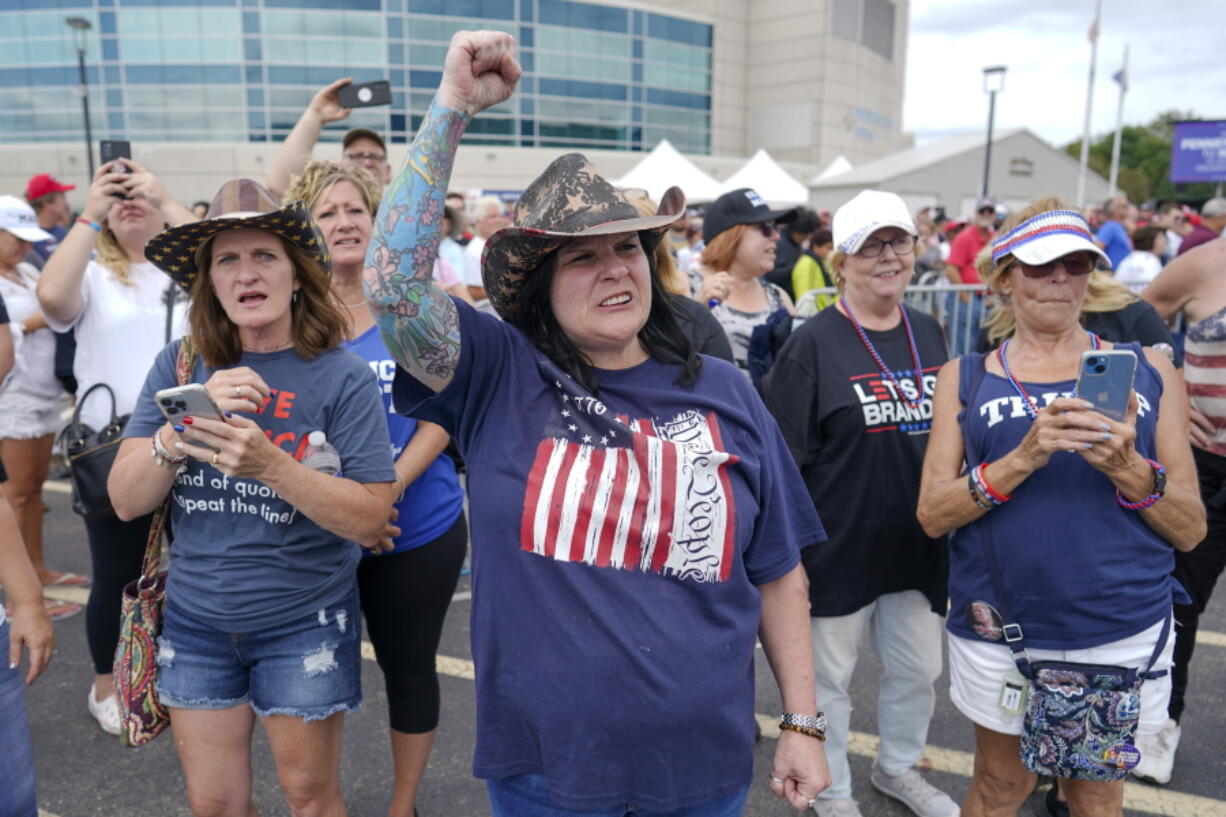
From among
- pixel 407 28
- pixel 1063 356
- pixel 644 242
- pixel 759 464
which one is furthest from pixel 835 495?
pixel 407 28

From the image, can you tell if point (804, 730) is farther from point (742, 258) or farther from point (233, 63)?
point (233, 63)

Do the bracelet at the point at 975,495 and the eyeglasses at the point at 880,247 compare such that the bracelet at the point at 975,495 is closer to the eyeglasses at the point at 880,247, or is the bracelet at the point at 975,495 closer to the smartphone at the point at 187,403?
the eyeglasses at the point at 880,247

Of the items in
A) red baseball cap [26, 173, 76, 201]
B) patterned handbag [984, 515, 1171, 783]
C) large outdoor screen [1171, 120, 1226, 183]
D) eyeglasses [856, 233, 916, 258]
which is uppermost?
large outdoor screen [1171, 120, 1226, 183]

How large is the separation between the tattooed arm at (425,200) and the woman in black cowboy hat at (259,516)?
704mm

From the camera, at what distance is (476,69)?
1.45 meters

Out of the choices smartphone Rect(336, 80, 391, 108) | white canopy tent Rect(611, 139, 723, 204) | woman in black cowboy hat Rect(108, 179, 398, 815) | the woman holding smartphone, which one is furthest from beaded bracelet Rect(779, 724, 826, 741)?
white canopy tent Rect(611, 139, 723, 204)

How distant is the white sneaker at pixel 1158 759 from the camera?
121 inches

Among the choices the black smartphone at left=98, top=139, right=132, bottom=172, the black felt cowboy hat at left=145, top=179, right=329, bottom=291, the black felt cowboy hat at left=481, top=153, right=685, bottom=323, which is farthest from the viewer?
the black smartphone at left=98, top=139, right=132, bottom=172

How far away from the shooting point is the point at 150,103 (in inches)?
1492

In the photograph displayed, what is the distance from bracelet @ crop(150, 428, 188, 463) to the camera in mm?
1995

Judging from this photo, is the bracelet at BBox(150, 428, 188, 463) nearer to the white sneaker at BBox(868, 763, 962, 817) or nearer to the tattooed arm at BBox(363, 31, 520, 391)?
the tattooed arm at BBox(363, 31, 520, 391)

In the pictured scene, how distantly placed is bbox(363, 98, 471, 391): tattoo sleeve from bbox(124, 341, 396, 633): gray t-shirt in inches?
29.8

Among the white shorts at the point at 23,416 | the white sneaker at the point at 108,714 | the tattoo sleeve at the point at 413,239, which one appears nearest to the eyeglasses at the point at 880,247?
the tattoo sleeve at the point at 413,239

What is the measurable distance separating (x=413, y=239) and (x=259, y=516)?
1.01 m
